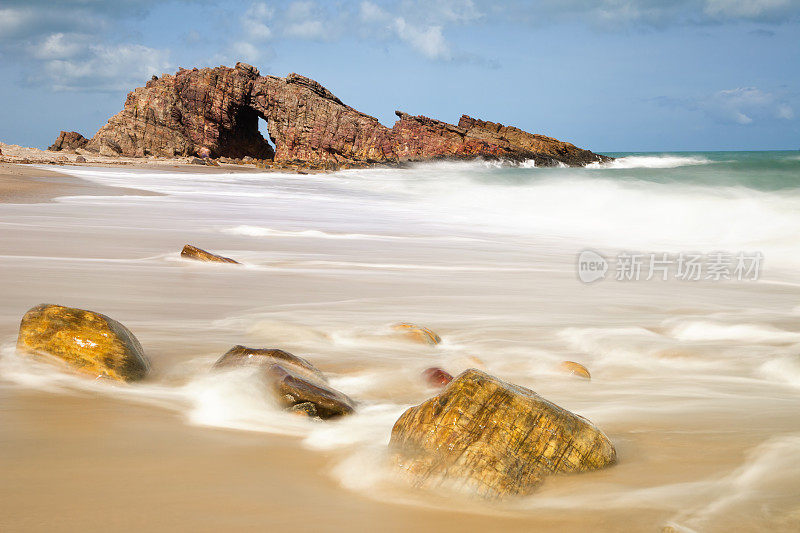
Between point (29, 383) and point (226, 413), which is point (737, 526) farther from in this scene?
point (29, 383)

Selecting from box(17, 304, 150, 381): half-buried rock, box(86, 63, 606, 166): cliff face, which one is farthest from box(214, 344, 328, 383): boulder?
box(86, 63, 606, 166): cliff face

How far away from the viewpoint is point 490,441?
1786 mm

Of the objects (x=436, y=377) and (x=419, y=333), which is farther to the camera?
(x=419, y=333)

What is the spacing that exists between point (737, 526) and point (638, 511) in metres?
0.21

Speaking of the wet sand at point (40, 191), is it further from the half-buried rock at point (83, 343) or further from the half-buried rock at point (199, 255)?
the half-buried rock at point (83, 343)

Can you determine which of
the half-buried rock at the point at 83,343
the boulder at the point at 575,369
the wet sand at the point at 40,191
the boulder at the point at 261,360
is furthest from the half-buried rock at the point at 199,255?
the wet sand at the point at 40,191

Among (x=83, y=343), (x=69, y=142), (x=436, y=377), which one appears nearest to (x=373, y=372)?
(x=436, y=377)

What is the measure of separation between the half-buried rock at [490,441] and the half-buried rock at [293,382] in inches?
14.6

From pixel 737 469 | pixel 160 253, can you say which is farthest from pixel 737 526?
pixel 160 253

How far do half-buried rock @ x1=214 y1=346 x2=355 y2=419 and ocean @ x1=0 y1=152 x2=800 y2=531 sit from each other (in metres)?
0.05

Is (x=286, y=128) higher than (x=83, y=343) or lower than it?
higher

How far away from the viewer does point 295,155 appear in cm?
4084

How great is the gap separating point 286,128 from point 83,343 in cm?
3932

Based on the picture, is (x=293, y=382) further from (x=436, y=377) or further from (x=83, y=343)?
(x=83, y=343)
